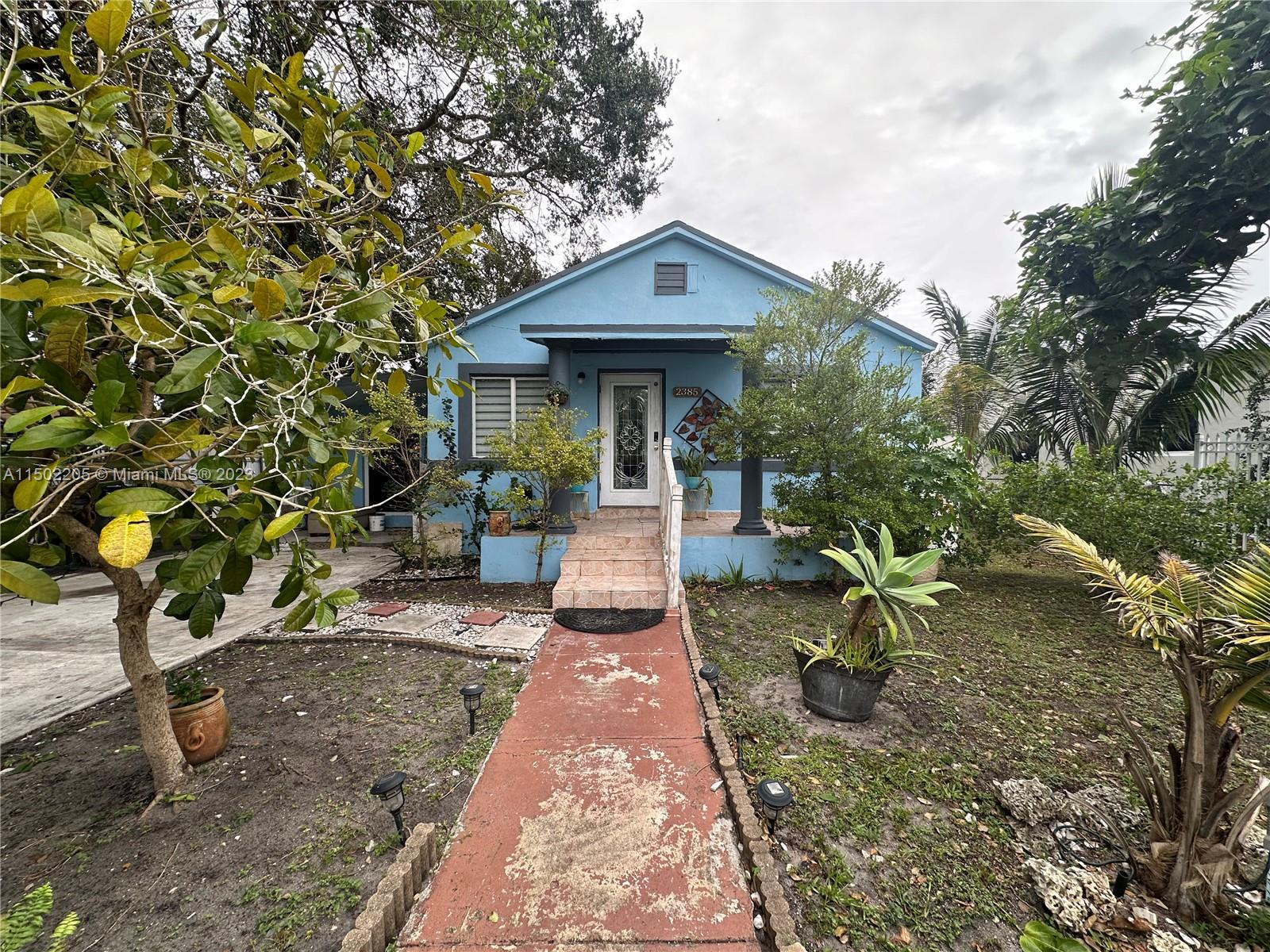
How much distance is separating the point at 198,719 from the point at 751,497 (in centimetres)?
583

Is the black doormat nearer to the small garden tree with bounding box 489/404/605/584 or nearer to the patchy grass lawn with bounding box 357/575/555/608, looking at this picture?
the patchy grass lawn with bounding box 357/575/555/608

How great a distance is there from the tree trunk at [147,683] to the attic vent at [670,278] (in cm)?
713

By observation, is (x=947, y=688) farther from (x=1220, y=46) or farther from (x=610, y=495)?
(x=1220, y=46)

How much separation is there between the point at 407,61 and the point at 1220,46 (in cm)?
997

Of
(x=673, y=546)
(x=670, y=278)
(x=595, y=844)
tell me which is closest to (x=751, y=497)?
(x=673, y=546)

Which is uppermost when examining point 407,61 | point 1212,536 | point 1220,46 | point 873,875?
point 407,61

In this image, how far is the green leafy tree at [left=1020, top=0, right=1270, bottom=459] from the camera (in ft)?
16.8

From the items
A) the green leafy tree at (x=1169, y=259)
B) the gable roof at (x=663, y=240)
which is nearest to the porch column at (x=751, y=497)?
the gable roof at (x=663, y=240)

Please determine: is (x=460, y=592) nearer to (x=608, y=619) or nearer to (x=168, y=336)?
(x=608, y=619)

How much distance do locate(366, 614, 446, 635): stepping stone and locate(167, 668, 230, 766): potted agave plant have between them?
73.8 inches

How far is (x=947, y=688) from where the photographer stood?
3.67m

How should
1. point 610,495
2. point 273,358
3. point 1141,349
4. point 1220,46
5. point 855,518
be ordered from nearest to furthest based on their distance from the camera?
A: point 273,358 → point 1220,46 → point 855,518 → point 1141,349 → point 610,495

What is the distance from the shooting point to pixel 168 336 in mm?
1379

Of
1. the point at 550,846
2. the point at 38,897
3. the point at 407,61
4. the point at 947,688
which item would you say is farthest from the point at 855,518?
the point at 407,61
